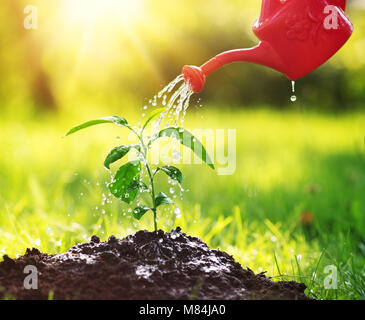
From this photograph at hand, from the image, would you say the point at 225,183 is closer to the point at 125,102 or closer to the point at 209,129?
the point at 209,129

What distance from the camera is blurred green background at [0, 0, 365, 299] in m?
2.38

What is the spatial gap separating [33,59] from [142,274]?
5649 millimetres

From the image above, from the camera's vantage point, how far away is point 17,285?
140 cm

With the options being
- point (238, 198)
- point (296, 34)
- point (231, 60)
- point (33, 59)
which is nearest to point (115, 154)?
point (231, 60)

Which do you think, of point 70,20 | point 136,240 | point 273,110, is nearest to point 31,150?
point 70,20

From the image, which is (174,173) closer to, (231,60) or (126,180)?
(126,180)

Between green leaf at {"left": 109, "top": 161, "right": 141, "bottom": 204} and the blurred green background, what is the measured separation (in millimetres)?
358

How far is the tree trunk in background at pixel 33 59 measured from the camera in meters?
6.26

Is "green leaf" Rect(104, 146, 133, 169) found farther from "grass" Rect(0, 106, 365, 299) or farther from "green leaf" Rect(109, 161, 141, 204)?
"grass" Rect(0, 106, 365, 299)

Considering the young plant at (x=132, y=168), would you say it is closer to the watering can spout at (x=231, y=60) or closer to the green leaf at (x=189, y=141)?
the green leaf at (x=189, y=141)

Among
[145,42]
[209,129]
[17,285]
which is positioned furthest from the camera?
[145,42]

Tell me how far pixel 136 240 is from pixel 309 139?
4.32m

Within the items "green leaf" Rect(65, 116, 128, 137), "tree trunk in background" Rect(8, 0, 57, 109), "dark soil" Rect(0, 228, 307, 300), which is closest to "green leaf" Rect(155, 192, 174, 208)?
"dark soil" Rect(0, 228, 307, 300)

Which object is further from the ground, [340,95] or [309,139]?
[340,95]
